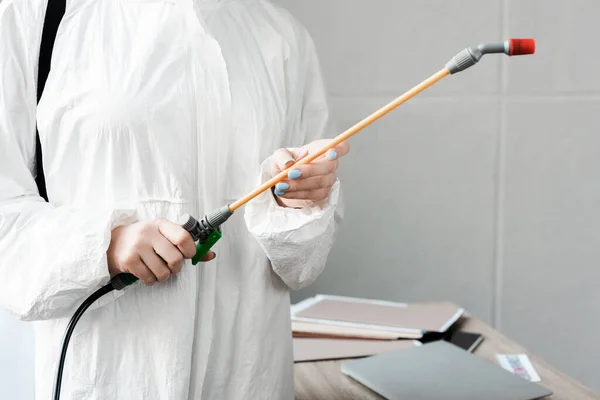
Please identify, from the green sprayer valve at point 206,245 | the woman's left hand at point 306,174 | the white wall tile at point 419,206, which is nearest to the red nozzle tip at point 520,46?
the woman's left hand at point 306,174

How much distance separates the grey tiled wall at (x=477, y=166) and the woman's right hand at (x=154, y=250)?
1.08 meters

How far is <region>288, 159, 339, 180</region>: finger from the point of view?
2.43 feet

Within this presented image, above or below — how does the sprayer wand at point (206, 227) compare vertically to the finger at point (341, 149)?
below

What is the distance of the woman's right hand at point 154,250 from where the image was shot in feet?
2.29

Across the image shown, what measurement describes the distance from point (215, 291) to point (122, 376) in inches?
5.7

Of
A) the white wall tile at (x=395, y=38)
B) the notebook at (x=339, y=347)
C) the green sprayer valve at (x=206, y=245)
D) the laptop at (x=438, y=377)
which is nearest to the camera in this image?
the green sprayer valve at (x=206, y=245)

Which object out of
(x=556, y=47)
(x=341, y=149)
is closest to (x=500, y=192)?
(x=556, y=47)

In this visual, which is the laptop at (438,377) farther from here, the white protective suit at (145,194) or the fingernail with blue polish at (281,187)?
the fingernail with blue polish at (281,187)

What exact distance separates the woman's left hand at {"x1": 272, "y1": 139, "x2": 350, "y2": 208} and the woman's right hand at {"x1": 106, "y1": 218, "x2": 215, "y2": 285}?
128mm

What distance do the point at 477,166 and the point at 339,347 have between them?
2.46 ft

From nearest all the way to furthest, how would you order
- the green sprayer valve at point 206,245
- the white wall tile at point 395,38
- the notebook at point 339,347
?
the green sprayer valve at point 206,245, the notebook at point 339,347, the white wall tile at point 395,38

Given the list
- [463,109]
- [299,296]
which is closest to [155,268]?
[299,296]

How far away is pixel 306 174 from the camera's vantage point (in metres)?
0.76

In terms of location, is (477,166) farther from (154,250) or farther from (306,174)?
(154,250)
